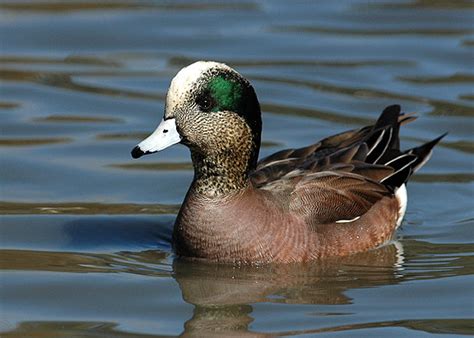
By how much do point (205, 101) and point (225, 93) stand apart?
12cm

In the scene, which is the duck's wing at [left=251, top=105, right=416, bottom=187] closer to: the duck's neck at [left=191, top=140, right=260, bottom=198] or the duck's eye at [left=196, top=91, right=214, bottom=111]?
the duck's neck at [left=191, top=140, right=260, bottom=198]

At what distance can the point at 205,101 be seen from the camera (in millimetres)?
7961

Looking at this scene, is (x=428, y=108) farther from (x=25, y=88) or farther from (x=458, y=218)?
(x=25, y=88)

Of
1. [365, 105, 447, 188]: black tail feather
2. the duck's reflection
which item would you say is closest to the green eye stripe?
the duck's reflection

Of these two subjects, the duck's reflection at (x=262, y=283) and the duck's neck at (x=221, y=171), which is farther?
the duck's neck at (x=221, y=171)

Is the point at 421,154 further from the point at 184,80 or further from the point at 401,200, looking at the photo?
the point at 184,80

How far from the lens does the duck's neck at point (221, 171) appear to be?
8.15 metres

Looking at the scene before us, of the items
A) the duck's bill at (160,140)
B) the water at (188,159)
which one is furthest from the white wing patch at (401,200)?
the duck's bill at (160,140)

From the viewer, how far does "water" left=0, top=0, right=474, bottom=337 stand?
747cm

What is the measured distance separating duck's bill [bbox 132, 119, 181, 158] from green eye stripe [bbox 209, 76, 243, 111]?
0.27m

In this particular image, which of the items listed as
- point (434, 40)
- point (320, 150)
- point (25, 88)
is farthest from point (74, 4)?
point (320, 150)

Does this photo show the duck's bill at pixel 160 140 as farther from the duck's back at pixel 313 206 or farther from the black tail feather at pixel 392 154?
the black tail feather at pixel 392 154

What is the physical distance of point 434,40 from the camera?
Result: 43.8 feet

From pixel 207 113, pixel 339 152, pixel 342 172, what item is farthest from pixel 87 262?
pixel 339 152
